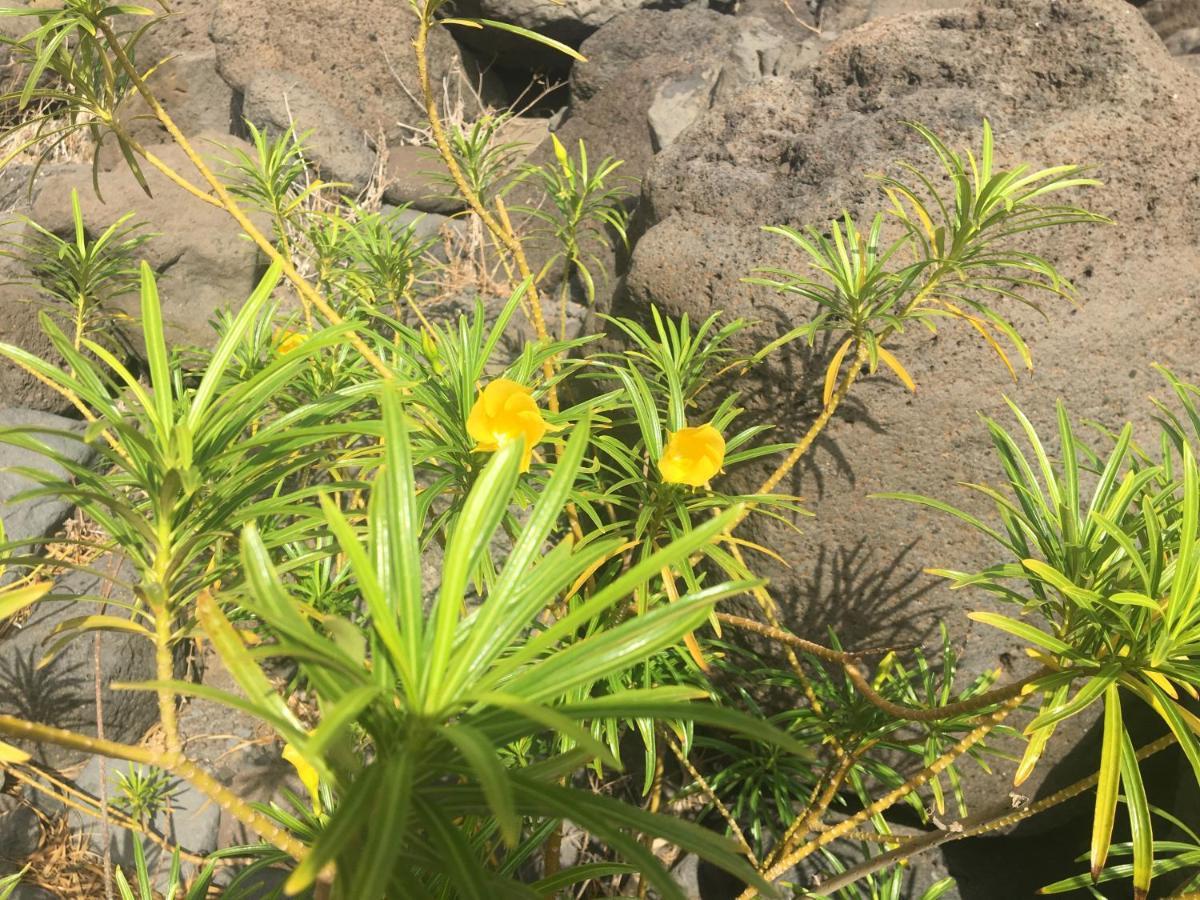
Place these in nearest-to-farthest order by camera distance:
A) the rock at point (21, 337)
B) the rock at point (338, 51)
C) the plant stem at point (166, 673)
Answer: the plant stem at point (166, 673), the rock at point (21, 337), the rock at point (338, 51)

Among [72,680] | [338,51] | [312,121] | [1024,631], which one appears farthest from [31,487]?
[338,51]

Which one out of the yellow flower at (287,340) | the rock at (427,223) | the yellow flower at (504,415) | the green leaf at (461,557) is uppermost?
the rock at (427,223)

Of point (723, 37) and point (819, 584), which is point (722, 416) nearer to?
point (819, 584)

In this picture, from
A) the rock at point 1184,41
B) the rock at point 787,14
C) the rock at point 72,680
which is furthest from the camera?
the rock at point 787,14

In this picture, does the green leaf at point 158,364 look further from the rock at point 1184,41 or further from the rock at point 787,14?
the rock at point 787,14

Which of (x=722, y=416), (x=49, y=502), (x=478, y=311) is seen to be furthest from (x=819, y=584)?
(x=49, y=502)

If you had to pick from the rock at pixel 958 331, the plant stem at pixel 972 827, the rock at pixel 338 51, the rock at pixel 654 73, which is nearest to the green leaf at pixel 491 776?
the plant stem at pixel 972 827
